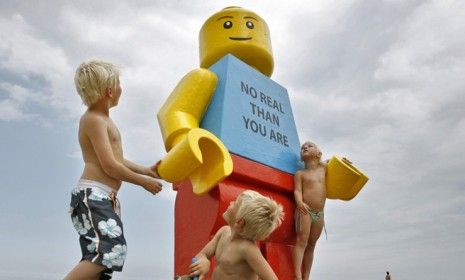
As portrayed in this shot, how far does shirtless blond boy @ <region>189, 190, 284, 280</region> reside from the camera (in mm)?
1729

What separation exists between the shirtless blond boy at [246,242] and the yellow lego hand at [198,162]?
1.50 feet

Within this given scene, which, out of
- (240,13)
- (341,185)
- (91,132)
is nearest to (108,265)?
(91,132)

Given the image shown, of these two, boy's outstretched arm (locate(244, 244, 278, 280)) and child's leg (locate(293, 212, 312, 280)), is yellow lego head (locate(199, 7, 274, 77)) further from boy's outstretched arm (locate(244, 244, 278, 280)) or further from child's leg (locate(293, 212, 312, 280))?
boy's outstretched arm (locate(244, 244, 278, 280))

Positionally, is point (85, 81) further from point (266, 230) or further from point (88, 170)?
point (266, 230)

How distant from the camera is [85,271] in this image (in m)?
1.49

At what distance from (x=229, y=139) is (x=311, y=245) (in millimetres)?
867

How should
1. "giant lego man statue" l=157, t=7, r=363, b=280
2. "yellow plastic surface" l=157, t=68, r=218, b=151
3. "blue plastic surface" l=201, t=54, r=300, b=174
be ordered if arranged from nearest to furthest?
"giant lego man statue" l=157, t=7, r=363, b=280, "yellow plastic surface" l=157, t=68, r=218, b=151, "blue plastic surface" l=201, t=54, r=300, b=174

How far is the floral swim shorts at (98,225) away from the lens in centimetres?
152

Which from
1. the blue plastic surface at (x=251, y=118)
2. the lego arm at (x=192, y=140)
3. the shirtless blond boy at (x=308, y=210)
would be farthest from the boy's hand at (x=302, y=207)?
the lego arm at (x=192, y=140)

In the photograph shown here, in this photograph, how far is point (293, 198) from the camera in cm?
296

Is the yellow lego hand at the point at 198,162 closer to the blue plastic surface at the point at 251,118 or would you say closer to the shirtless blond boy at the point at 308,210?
the blue plastic surface at the point at 251,118

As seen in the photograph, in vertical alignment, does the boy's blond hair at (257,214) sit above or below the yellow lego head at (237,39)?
below

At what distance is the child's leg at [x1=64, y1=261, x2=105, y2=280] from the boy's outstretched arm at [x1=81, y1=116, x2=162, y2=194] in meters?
0.32

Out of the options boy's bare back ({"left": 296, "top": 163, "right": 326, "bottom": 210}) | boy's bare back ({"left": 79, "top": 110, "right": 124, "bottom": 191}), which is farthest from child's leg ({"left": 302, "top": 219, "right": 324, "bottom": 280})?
boy's bare back ({"left": 79, "top": 110, "right": 124, "bottom": 191})
